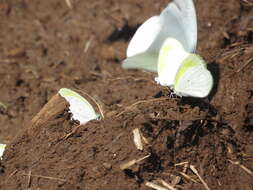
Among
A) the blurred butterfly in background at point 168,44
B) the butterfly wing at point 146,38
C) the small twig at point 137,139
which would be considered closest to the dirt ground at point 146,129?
the small twig at point 137,139

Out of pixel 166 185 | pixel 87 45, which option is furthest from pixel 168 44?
pixel 87 45

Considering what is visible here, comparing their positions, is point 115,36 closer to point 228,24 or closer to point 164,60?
point 228,24

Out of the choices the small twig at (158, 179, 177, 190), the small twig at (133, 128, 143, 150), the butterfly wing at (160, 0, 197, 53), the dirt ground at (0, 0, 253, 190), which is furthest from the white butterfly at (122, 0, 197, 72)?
the small twig at (158, 179, 177, 190)

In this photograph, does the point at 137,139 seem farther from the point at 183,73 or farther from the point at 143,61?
the point at 143,61

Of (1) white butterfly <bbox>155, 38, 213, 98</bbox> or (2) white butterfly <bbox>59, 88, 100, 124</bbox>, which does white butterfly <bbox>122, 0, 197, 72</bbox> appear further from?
(2) white butterfly <bbox>59, 88, 100, 124</bbox>

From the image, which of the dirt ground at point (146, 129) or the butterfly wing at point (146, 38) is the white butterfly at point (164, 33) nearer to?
the butterfly wing at point (146, 38)

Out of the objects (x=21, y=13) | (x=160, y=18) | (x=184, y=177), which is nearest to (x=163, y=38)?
(x=160, y=18)
